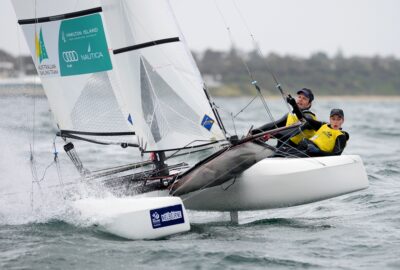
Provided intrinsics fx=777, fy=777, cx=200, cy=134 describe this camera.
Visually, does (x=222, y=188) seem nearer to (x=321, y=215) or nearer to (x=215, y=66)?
(x=321, y=215)

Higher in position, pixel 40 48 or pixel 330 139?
pixel 40 48

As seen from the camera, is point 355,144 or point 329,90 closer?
point 355,144

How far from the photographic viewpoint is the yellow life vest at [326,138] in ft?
19.7

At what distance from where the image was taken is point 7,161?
24.2 feet

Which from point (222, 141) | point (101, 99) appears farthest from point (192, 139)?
point (101, 99)

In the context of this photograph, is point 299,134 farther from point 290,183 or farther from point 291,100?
point 290,183

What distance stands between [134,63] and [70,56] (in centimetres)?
66

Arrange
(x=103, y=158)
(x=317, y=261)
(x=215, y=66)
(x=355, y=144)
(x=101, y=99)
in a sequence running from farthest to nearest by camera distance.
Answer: (x=215, y=66) < (x=355, y=144) < (x=103, y=158) < (x=101, y=99) < (x=317, y=261)

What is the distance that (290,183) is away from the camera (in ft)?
18.7

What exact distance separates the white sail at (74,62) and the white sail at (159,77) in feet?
0.77

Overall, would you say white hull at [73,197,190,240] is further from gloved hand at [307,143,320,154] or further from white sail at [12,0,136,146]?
gloved hand at [307,143,320,154]

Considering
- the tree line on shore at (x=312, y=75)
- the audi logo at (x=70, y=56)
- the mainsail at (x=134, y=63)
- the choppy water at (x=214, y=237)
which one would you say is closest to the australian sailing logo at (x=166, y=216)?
the choppy water at (x=214, y=237)

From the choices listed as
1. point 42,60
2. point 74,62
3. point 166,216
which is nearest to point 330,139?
point 166,216

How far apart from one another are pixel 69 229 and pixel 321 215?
2.02 metres
